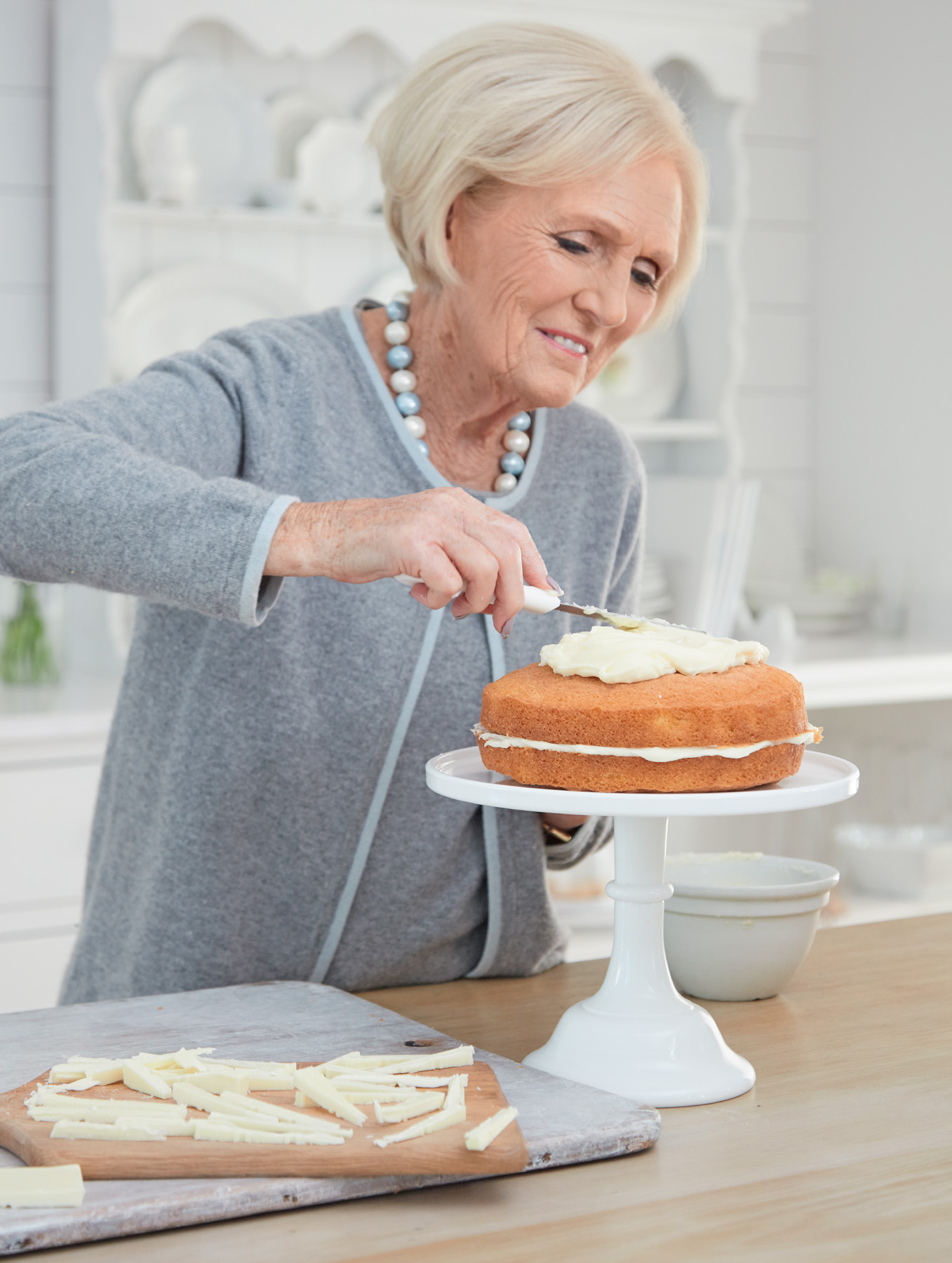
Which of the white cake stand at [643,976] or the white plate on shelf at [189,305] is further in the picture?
the white plate on shelf at [189,305]

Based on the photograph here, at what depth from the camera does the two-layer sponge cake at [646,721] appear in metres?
0.92

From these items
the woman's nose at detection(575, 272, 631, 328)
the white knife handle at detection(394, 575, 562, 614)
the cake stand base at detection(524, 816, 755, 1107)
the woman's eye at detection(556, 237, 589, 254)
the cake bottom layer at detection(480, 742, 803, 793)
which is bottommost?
the cake stand base at detection(524, 816, 755, 1107)

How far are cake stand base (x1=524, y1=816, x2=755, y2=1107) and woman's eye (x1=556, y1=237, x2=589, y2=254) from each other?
1.66 ft

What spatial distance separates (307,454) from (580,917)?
1.54 metres

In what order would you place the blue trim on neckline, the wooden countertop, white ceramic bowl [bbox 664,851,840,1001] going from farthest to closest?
the blue trim on neckline < white ceramic bowl [bbox 664,851,840,1001] < the wooden countertop

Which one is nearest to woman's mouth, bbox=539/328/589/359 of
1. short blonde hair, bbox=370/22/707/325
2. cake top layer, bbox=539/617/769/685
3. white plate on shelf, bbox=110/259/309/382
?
short blonde hair, bbox=370/22/707/325

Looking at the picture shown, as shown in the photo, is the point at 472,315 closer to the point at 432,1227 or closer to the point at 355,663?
the point at 355,663

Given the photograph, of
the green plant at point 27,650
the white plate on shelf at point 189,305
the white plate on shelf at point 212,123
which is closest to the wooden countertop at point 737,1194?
the green plant at point 27,650

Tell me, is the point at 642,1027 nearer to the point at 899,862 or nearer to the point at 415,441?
the point at 415,441

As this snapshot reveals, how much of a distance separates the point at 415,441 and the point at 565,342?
0.54 ft

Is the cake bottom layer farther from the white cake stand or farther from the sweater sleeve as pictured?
the sweater sleeve

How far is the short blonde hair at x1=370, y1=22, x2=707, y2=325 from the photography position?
1176 mm

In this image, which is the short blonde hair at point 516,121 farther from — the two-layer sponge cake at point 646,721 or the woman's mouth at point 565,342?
the two-layer sponge cake at point 646,721

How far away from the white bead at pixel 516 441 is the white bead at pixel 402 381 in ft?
0.35
